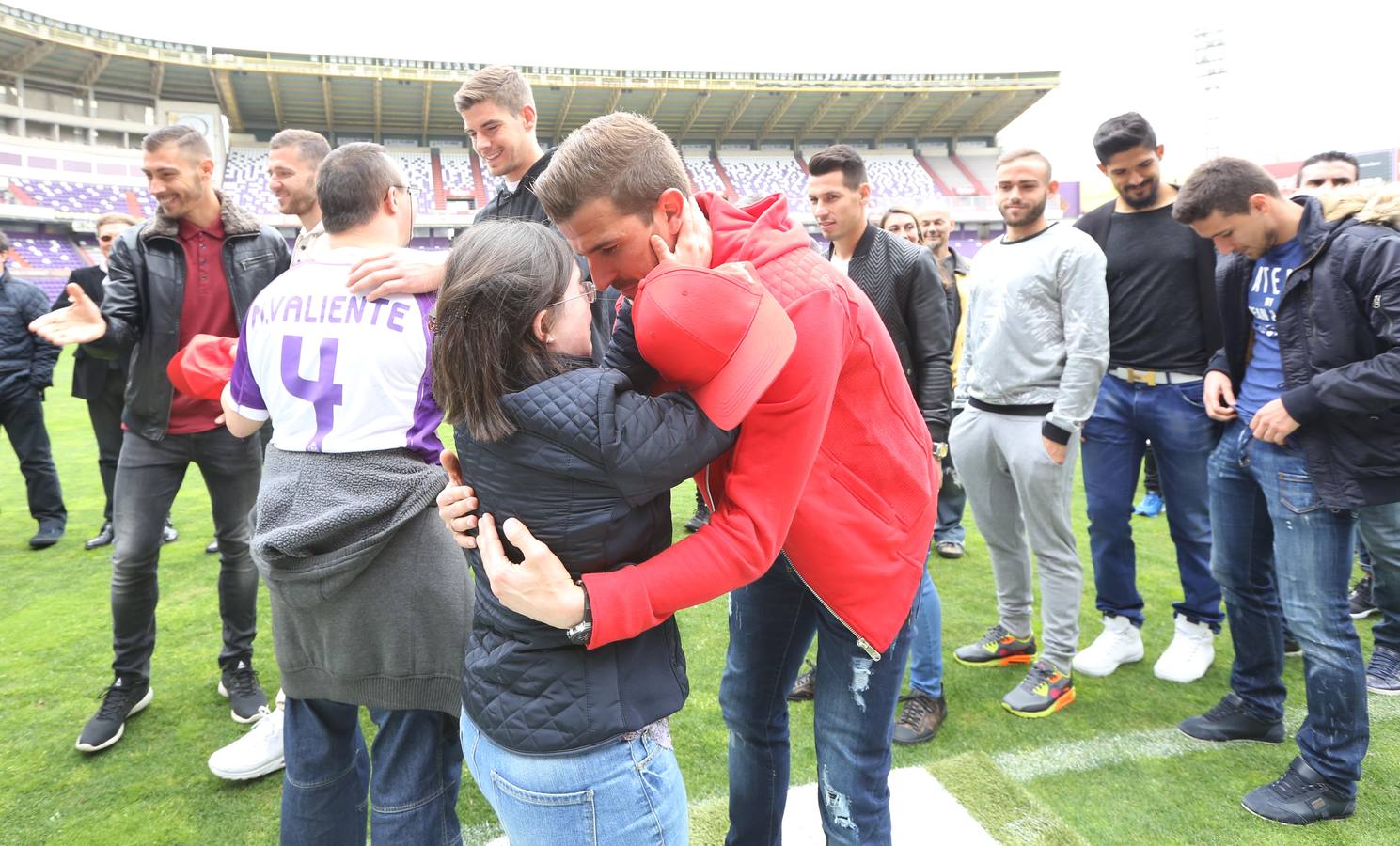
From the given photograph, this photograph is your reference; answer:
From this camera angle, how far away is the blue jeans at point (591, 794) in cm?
114

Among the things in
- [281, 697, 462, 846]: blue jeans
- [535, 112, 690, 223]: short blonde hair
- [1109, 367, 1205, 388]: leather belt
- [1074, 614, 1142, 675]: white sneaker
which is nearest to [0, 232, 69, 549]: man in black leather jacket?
[281, 697, 462, 846]: blue jeans

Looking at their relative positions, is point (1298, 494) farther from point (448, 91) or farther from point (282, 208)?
point (448, 91)

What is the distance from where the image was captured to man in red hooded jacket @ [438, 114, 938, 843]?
1.13 meters

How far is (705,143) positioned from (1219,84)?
67.8 feet

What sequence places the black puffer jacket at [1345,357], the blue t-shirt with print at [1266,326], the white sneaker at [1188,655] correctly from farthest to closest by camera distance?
the white sneaker at [1188,655] → the blue t-shirt with print at [1266,326] → the black puffer jacket at [1345,357]

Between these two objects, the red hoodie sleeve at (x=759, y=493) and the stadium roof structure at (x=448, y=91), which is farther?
the stadium roof structure at (x=448, y=91)

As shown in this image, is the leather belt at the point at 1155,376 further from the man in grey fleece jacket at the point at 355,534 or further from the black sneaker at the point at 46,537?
the black sneaker at the point at 46,537

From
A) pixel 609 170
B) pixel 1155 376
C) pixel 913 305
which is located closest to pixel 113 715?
pixel 609 170

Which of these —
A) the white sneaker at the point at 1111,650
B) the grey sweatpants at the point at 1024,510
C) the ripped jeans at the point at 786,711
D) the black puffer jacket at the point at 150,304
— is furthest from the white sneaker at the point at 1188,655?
the black puffer jacket at the point at 150,304

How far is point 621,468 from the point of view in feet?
3.44

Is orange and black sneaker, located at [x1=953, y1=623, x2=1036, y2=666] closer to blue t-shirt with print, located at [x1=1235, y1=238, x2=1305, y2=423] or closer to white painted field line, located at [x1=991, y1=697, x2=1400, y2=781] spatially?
white painted field line, located at [x1=991, y1=697, x2=1400, y2=781]

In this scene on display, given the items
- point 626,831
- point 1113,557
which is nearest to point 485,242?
point 626,831

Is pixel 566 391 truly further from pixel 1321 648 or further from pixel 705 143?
pixel 705 143

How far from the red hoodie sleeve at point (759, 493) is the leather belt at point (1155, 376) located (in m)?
2.52
